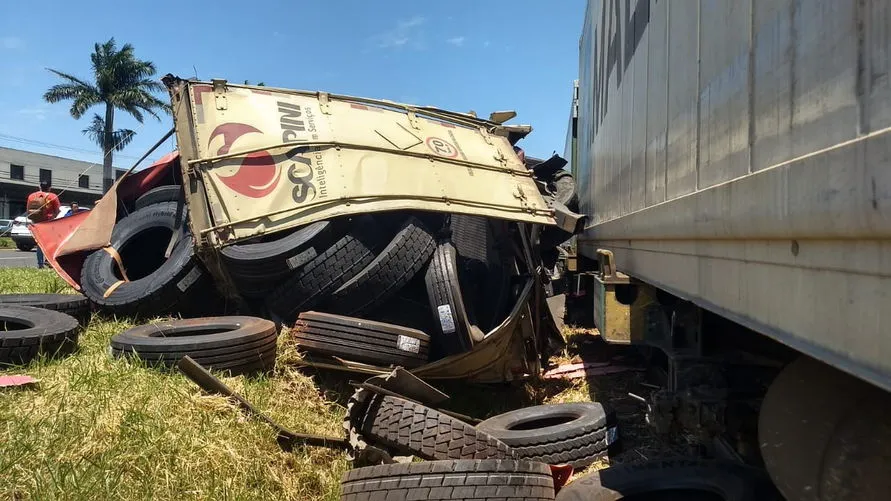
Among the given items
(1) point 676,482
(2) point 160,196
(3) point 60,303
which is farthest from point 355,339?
(2) point 160,196

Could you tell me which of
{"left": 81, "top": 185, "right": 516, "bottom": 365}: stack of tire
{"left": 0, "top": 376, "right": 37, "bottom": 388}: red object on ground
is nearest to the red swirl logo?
{"left": 81, "top": 185, "right": 516, "bottom": 365}: stack of tire

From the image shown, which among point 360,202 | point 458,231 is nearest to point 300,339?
point 360,202

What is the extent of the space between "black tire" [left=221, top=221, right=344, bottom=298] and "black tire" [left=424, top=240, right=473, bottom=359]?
92 centimetres

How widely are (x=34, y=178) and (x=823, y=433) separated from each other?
151 feet

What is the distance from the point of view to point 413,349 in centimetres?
448

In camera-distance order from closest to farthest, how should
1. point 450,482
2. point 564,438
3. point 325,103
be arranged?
1. point 450,482
2. point 564,438
3. point 325,103

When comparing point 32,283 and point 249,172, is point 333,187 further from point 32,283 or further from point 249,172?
point 32,283

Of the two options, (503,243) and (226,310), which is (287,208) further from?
(503,243)

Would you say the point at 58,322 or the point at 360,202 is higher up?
the point at 360,202

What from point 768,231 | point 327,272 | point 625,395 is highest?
point 768,231

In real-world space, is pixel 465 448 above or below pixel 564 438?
above

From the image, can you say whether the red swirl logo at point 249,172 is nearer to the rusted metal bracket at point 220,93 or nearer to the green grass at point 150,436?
the rusted metal bracket at point 220,93

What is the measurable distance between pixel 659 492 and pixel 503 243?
319cm

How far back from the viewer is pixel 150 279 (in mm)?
5098
